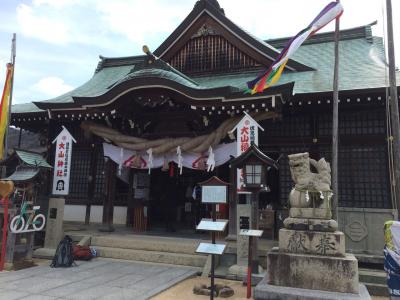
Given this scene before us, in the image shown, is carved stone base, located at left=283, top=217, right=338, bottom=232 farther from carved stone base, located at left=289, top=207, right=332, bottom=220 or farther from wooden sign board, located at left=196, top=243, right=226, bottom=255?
wooden sign board, located at left=196, top=243, right=226, bottom=255

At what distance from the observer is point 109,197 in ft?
37.5

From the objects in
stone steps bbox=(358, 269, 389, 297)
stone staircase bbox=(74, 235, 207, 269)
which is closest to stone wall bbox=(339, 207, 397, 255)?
stone steps bbox=(358, 269, 389, 297)

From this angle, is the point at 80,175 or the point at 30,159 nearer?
the point at 30,159

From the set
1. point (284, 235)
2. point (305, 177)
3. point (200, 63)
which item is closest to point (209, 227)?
point (284, 235)

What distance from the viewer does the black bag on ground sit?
8.51 m

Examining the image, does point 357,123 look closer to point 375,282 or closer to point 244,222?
point 375,282

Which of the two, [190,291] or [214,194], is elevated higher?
[214,194]

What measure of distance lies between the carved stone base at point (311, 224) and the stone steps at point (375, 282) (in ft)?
7.04

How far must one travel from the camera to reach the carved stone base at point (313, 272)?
555 centimetres

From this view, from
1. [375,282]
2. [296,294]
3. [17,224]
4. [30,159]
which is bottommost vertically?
[375,282]

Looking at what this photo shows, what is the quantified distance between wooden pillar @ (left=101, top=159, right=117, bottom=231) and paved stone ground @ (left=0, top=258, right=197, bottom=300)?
7.60 ft

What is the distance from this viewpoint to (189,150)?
10.6 metres

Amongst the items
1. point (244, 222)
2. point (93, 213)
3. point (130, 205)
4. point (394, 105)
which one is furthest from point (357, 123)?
point (93, 213)

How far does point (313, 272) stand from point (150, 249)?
5177 mm
